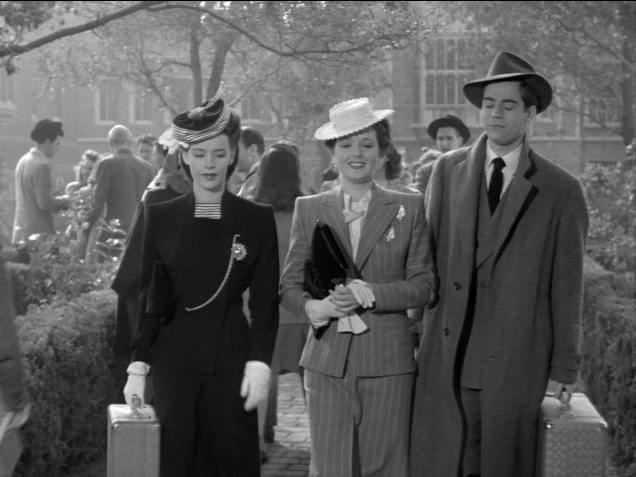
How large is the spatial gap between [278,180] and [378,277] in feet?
8.06

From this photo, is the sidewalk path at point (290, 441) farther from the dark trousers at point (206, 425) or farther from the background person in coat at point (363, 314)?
the dark trousers at point (206, 425)

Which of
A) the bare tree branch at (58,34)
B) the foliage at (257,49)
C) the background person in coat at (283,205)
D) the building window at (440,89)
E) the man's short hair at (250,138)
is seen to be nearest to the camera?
the background person in coat at (283,205)

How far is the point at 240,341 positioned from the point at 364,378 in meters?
0.61

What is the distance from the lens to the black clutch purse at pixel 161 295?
4480 mm

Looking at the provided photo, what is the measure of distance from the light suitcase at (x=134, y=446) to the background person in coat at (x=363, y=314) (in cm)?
77

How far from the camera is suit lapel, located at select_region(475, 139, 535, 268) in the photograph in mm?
4941

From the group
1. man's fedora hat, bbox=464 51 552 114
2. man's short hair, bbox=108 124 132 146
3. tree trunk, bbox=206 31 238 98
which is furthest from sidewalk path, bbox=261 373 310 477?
tree trunk, bbox=206 31 238 98

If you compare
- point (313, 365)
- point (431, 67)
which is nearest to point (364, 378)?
point (313, 365)

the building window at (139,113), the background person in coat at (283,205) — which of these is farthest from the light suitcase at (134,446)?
the building window at (139,113)

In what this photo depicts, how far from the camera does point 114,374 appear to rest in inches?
298

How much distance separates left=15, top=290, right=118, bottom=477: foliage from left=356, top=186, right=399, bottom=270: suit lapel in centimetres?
195

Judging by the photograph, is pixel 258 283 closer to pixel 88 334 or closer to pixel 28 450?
pixel 28 450

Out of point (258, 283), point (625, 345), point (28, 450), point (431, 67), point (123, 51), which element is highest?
point (431, 67)

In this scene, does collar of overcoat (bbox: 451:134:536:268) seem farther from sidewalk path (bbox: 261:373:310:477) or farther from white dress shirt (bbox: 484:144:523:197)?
sidewalk path (bbox: 261:373:310:477)
